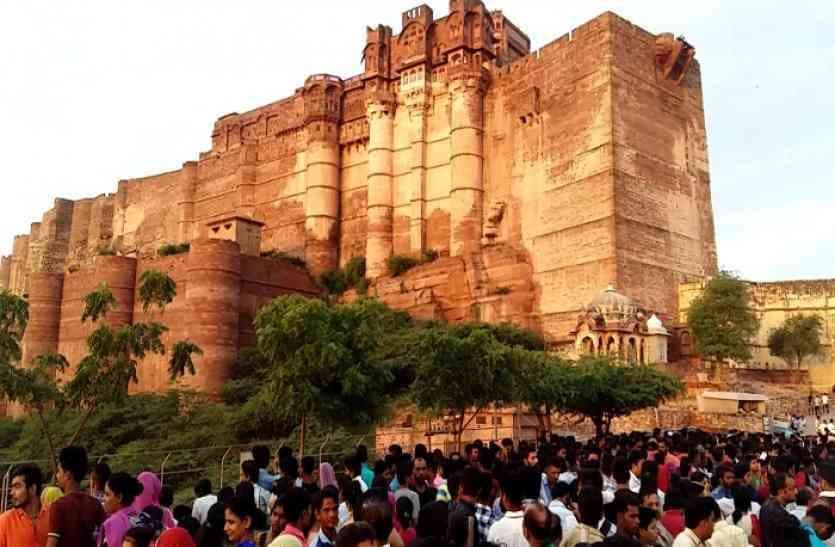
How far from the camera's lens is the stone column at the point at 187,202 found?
160 feet

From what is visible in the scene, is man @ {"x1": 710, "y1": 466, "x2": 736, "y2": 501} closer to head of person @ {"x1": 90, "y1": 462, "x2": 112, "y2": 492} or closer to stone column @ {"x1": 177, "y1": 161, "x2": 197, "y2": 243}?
head of person @ {"x1": 90, "y1": 462, "x2": 112, "y2": 492}

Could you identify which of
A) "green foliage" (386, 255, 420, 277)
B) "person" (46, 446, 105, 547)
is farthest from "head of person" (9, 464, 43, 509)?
"green foliage" (386, 255, 420, 277)

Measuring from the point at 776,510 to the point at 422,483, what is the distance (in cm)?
267

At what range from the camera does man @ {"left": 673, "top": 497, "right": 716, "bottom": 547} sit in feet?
13.0

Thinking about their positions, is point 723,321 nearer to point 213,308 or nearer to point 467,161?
point 467,161

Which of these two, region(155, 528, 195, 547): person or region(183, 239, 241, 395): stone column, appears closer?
region(155, 528, 195, 547): person

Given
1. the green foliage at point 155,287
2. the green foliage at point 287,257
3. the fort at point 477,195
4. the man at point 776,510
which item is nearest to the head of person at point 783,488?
the man at point 776,510

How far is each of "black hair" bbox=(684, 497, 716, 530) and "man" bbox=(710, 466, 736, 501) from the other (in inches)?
83.1

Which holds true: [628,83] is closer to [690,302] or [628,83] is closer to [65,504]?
[690,302]

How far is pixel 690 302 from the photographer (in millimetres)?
30234

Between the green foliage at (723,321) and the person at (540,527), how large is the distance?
2508cm

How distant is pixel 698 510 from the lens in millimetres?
3982

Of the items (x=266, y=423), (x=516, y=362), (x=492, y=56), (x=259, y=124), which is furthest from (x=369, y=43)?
(x=516, y=362)

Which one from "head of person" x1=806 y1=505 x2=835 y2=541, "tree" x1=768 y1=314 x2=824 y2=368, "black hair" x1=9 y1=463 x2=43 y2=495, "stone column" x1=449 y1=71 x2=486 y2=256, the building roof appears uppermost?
"stone column" x1=449 y1=71 x2=486 y2=256
